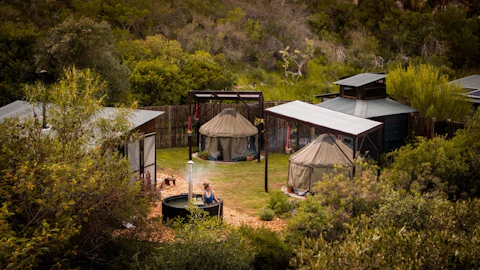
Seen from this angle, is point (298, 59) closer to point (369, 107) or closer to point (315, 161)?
point (369, 107)

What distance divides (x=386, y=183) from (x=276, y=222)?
11.1 feet

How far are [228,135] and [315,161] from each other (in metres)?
6.04

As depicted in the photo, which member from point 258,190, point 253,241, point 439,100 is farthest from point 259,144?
point 253,241

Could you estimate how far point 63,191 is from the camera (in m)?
12.1

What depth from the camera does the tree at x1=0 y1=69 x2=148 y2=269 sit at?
11.8 meters

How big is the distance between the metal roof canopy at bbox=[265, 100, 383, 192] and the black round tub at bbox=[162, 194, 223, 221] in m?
4.17

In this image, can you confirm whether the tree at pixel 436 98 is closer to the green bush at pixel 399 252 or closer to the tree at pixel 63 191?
the green bush at pixel 399 252

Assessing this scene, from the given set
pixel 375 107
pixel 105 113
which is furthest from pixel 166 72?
pixel 375 107

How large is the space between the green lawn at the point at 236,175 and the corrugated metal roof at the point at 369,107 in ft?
10.8

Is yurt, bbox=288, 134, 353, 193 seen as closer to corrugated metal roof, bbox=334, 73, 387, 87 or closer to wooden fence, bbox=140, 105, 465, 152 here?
corrugated metal roof, bbox=334, 73, 387, 87

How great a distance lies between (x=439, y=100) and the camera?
2583 centimetres

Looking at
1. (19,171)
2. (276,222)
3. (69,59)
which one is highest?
(69,59)

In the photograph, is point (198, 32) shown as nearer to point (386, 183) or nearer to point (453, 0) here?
point (453, 0)

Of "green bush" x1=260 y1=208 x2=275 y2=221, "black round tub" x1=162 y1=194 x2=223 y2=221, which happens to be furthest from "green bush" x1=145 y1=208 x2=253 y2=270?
"green bush" x1=260 y1=208 x2=275 y2=221
